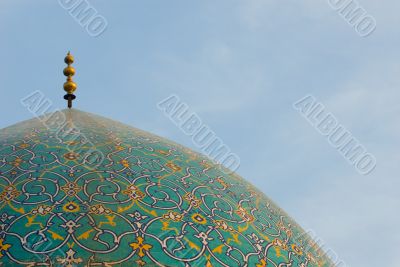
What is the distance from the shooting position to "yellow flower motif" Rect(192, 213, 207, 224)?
5435mm

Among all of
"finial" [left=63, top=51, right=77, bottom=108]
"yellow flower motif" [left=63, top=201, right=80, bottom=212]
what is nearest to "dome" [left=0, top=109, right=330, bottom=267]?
"yellow flower motif" [left=63, top=201, right=80, bottom=212]

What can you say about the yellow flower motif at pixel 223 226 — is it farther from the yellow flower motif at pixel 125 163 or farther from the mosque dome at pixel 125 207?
the yellow flower motif at pixel 125 163

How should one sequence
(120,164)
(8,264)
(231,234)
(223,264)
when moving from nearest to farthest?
(8,264) → (223,264) → (231,234) → (120,164)

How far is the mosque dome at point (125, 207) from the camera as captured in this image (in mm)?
4910

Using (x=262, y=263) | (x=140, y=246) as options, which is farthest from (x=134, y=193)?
(x=262, y=263)

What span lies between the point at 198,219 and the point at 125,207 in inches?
21.4

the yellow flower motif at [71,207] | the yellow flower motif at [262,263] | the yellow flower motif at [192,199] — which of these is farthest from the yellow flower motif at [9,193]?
the yellow flower motif at [262,263]

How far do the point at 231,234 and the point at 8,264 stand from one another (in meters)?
1.58

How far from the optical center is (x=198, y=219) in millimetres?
5465

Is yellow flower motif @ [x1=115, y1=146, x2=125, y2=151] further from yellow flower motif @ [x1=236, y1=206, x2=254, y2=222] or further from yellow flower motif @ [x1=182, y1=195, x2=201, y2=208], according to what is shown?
yellow flower motif @ [x1=236, y1=206, x2=254, y2=222]

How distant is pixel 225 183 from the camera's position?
247 inches

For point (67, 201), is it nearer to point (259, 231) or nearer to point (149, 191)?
point (149, 191)

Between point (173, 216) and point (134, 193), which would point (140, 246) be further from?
point (134, 193)

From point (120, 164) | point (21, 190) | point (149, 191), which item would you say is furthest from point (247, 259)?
point (21, 190)
